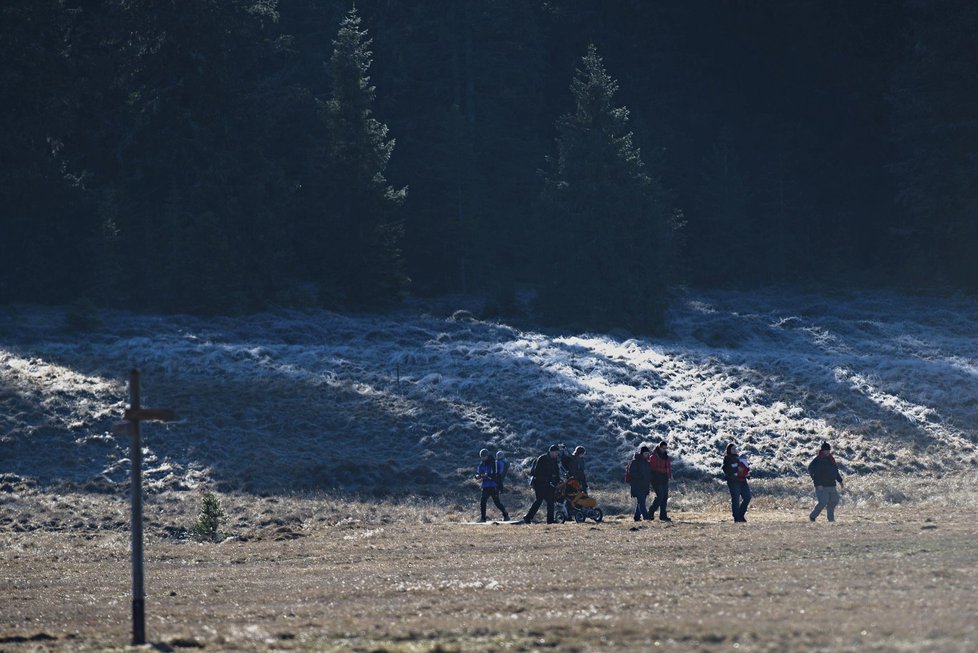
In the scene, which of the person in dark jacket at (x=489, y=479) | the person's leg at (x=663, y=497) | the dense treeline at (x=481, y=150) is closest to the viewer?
the person's leg at (x=663, y=497)

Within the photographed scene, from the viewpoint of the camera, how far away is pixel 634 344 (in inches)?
2073

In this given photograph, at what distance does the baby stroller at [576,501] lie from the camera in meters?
29.2

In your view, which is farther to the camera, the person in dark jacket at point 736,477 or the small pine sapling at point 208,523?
the small pine sapling at point 208,523

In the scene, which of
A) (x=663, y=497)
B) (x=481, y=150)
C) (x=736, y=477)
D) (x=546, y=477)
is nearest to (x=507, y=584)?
(x=546, y=477)

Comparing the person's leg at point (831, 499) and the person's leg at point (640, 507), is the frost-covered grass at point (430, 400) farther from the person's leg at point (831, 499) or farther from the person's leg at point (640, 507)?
the person's leg at point (831, 499)

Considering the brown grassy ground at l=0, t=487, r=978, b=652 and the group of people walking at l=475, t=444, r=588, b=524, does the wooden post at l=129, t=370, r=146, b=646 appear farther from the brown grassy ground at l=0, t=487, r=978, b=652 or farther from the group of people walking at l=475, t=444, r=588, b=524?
the group of people walking at l=475, t=444, r=588, b=524

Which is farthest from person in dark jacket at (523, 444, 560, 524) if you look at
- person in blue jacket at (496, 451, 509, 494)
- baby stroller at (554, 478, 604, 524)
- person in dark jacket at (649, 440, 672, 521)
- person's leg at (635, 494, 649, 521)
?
person in dark jacket at (649, 440, 672, 521)

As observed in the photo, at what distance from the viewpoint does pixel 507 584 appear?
18.2 m

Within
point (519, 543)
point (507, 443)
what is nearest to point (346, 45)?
point (507, 443)

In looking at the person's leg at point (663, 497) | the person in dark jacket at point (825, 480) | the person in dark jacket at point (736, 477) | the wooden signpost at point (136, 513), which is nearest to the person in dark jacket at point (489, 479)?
the person's leg at point (663, 497)

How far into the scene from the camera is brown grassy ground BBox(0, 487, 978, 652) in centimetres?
1320

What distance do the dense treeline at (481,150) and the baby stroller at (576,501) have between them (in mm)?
26718

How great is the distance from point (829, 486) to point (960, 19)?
160 feet

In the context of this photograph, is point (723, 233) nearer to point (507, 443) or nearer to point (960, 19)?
point (960, 19)
